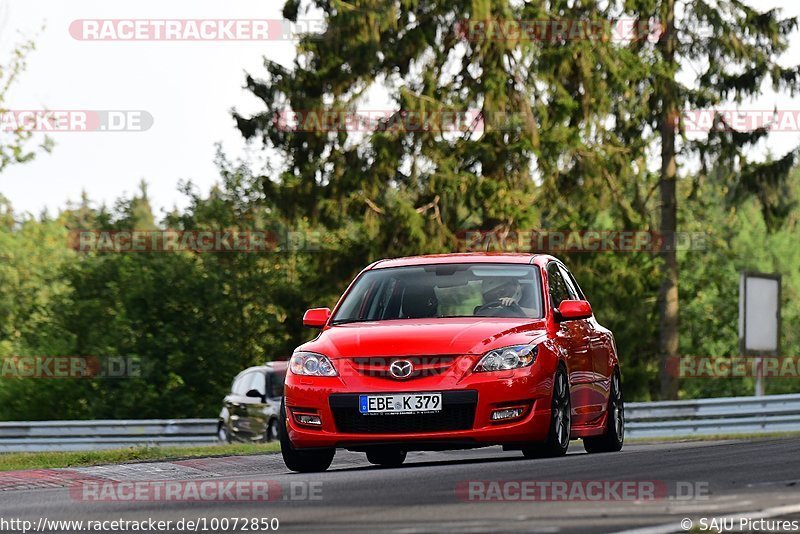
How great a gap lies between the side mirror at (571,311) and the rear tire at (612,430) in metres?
1.61

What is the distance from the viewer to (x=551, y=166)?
41219mm

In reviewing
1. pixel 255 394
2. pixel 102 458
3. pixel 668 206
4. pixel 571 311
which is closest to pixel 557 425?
pixel 571 311

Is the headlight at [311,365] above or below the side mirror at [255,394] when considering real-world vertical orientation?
above

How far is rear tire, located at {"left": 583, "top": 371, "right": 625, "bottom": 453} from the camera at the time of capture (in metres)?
14.6

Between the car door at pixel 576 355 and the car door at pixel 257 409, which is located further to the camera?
the car door at pixel 257 409

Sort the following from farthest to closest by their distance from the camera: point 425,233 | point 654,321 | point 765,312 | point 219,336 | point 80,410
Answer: point 219,336 → point 80,410 → point 654,321 → point 425,233 → point 765,312

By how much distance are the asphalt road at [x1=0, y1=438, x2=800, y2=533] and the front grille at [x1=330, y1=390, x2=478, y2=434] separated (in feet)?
1.05

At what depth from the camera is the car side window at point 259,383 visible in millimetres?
28891

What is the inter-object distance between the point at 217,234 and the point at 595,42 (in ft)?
70.2

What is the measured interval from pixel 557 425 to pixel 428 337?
1.32m

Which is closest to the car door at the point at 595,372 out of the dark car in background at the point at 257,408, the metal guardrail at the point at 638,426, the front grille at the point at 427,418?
the front grille at the point at 427,418

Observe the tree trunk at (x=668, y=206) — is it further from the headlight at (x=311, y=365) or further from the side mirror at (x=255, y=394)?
the headlight at (x=311, y=365)

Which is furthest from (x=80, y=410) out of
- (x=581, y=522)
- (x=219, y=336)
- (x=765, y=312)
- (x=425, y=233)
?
(x=581, y=522)

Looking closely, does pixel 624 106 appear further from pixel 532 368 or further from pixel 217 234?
pixel 532 368
